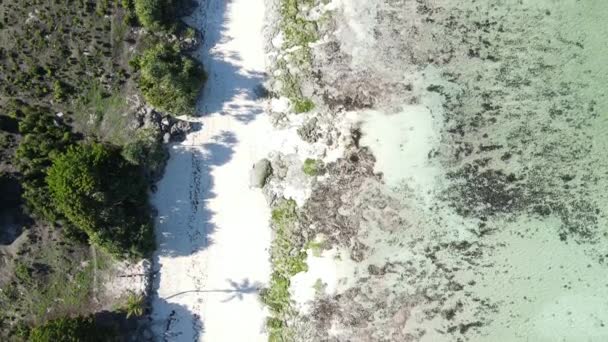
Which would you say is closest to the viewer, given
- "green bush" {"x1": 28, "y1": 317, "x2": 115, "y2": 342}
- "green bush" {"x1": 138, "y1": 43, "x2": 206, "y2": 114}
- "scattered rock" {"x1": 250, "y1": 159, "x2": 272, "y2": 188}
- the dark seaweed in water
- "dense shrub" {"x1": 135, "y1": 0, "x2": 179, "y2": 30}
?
"green bush" {"x1": 28, "y1": 317, "x2": 115, "y2": 342}

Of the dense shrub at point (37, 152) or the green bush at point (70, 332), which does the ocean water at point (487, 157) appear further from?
the dense shrub at point (37, 152)

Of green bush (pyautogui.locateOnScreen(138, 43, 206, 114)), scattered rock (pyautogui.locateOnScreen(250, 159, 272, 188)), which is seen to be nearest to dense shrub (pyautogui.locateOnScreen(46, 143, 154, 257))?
green bush (pyautogui.locateOnScreen(138, 43, 206, 114))

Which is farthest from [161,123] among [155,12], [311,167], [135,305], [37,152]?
[135,305]

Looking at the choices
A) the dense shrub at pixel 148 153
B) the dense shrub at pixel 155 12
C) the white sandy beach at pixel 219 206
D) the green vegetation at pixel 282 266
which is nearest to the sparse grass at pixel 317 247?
the green vegetation at pixel 282 266

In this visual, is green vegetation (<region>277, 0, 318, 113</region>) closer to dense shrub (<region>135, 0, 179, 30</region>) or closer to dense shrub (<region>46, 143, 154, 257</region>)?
dense shrub (<region>135, 0, 179, 30</region>)

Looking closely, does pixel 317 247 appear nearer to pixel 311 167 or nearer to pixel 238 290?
pixel 311 167
